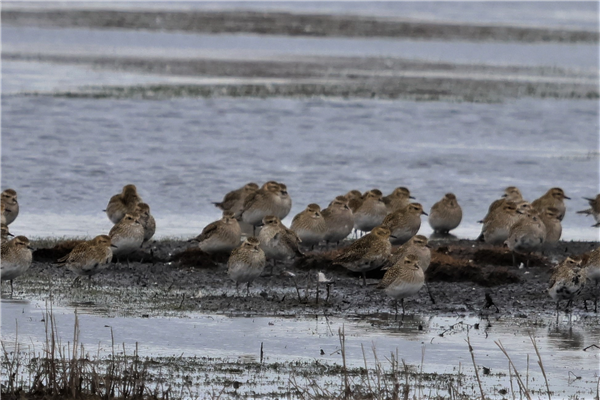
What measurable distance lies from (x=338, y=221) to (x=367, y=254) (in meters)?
3.03

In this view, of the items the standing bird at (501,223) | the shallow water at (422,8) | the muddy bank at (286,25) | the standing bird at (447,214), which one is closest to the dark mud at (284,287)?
the standing bird at (501,223)

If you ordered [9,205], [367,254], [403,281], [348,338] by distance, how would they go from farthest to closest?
[9,205] < [367,254] < [403,281] < [348,338]

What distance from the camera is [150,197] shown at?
2223 cm

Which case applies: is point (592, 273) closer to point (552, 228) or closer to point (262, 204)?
point (552, 228)

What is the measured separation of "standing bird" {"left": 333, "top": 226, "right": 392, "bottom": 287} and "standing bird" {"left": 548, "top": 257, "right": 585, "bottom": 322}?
8.28 ft

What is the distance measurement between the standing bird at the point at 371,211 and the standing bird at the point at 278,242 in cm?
315

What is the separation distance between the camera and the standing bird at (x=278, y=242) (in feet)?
51.2

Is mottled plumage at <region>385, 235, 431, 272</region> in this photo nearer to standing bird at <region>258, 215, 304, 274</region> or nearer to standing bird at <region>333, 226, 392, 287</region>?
A: standing bird at <region>333, 226, 392, 287</region>

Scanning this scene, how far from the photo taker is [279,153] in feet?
92.1

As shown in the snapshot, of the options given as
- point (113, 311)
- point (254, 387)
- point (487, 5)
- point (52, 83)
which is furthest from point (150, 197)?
point (487, 5)

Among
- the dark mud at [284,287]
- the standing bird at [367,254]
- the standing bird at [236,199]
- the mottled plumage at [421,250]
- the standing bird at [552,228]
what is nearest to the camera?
the dark mud at [284,287]

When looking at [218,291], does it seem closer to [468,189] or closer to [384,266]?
[384,266]

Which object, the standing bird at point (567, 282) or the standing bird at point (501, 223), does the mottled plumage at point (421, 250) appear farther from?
the standing bird at point (501, 223)

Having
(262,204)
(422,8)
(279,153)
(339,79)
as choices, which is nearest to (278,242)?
(262,204)
